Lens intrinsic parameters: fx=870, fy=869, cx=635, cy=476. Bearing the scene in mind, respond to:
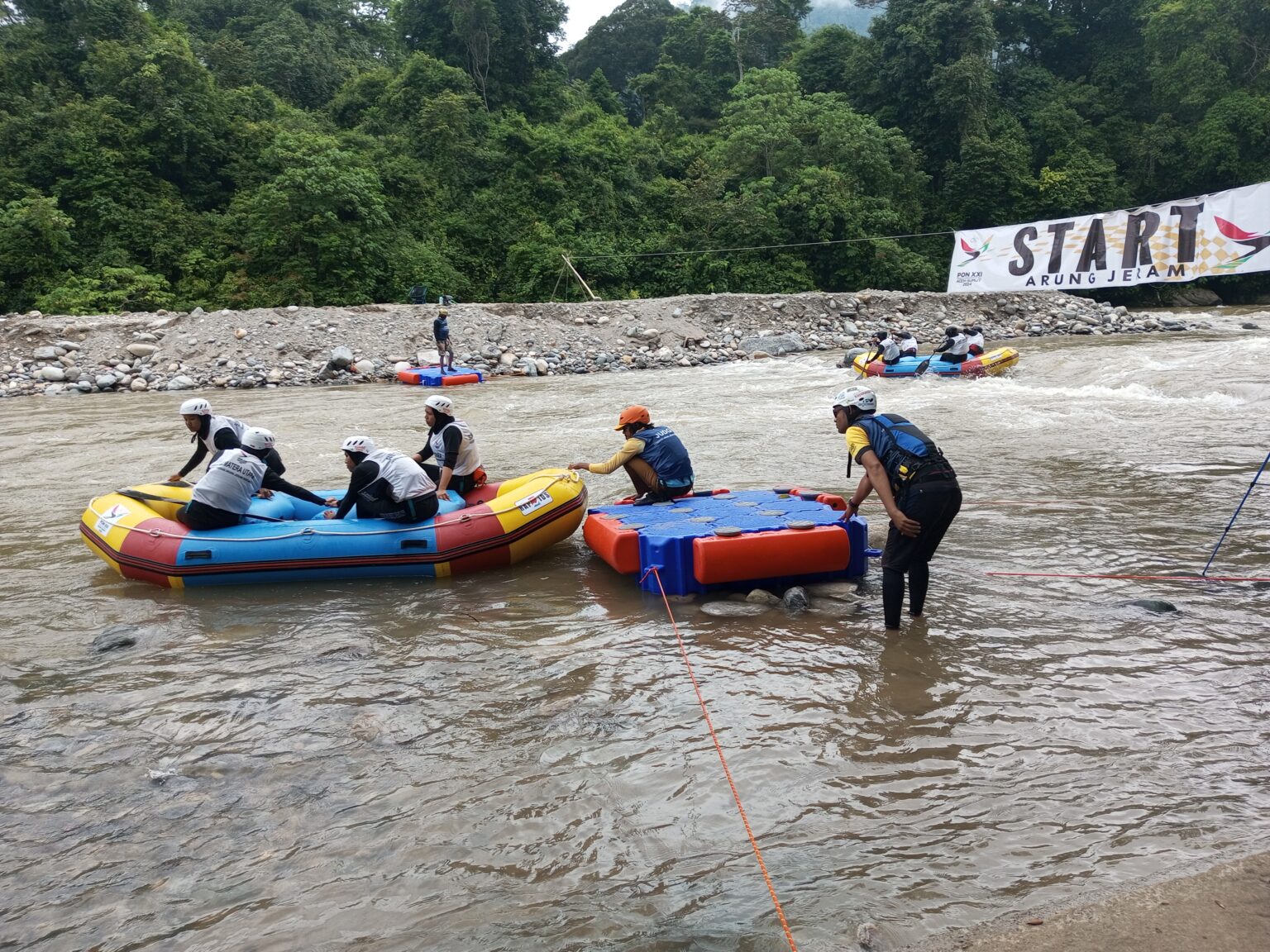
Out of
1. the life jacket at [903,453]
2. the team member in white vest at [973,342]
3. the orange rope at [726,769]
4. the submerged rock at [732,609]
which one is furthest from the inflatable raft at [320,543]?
the team member in white vest at [973,342]

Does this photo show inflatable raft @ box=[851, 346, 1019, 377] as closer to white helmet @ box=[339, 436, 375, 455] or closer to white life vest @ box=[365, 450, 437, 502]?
white life vest @ box=[365, 450, 437, 502]

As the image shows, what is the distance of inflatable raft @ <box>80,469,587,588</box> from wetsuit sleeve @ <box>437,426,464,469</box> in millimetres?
409

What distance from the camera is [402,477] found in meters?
5.98

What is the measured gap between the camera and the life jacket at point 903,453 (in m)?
4.48

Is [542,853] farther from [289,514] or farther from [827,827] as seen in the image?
[289,514]

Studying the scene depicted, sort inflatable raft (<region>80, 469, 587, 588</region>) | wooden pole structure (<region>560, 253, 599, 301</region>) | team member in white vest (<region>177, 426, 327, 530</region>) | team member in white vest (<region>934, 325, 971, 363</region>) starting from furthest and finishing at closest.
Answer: wooden pole structure (<region>560, 253, 599, 301</region>) < team member in white vest (<region>934, 325, 971, 363</region>) < team member in white vest (<region>177, 426, 327, 530</region>) < inflatable raft (<region>80, 469, 587, 588</region>)

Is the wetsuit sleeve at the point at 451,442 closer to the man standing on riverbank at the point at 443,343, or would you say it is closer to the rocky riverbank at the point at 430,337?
the man standing on riverbank at the point at 443,343

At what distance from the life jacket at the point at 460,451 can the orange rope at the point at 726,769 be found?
196 cm

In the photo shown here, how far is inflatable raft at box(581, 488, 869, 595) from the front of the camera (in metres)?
5.14

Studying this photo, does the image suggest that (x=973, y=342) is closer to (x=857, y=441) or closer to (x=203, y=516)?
(x=857, y=441)

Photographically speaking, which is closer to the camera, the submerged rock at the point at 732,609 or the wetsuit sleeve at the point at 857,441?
the wetsuit sleeve at the point at 857,441

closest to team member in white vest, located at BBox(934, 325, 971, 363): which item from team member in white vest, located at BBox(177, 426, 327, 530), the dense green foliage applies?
team member in white vest, located at BBox(177, 426, 327, 530)

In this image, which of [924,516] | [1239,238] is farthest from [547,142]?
[924,516]

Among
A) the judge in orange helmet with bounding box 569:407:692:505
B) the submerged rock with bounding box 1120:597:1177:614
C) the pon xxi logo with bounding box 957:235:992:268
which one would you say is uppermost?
the pon xxi logo with bounding box 957:235:992:268
